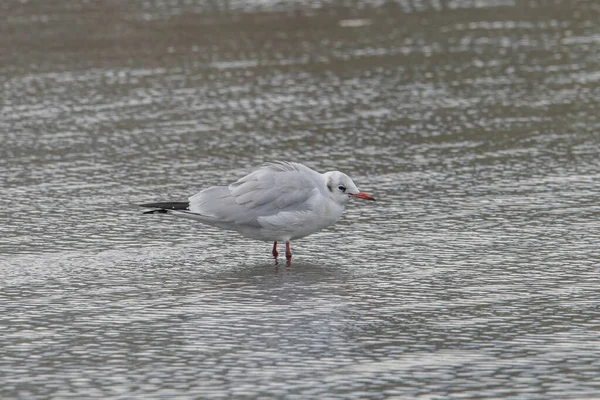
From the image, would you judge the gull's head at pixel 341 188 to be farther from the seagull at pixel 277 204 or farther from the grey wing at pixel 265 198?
the grey wing at pixel 265 198

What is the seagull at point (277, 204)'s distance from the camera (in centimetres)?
908

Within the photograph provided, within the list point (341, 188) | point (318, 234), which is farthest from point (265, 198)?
point (318, 234)

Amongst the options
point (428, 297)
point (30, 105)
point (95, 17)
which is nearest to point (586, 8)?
point (95, 17)

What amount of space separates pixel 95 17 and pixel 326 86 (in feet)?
21.6

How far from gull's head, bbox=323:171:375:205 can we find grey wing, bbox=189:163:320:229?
120mm

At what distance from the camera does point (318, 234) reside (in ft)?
33.5

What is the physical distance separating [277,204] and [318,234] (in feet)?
3.83

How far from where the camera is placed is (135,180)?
39.3 ft

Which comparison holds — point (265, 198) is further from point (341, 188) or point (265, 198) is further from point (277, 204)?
point (341, 188)

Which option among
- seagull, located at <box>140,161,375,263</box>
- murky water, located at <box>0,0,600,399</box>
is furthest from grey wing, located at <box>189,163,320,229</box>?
murky water, located at <box>0,0,600,399</box>

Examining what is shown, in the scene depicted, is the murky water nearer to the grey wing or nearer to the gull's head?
the grey wing

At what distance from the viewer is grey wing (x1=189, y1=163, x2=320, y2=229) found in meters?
9.09

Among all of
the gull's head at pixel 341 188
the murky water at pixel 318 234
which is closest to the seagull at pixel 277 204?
the gull's head at pixel 341 188

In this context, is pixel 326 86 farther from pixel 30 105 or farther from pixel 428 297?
pixel 428 297
